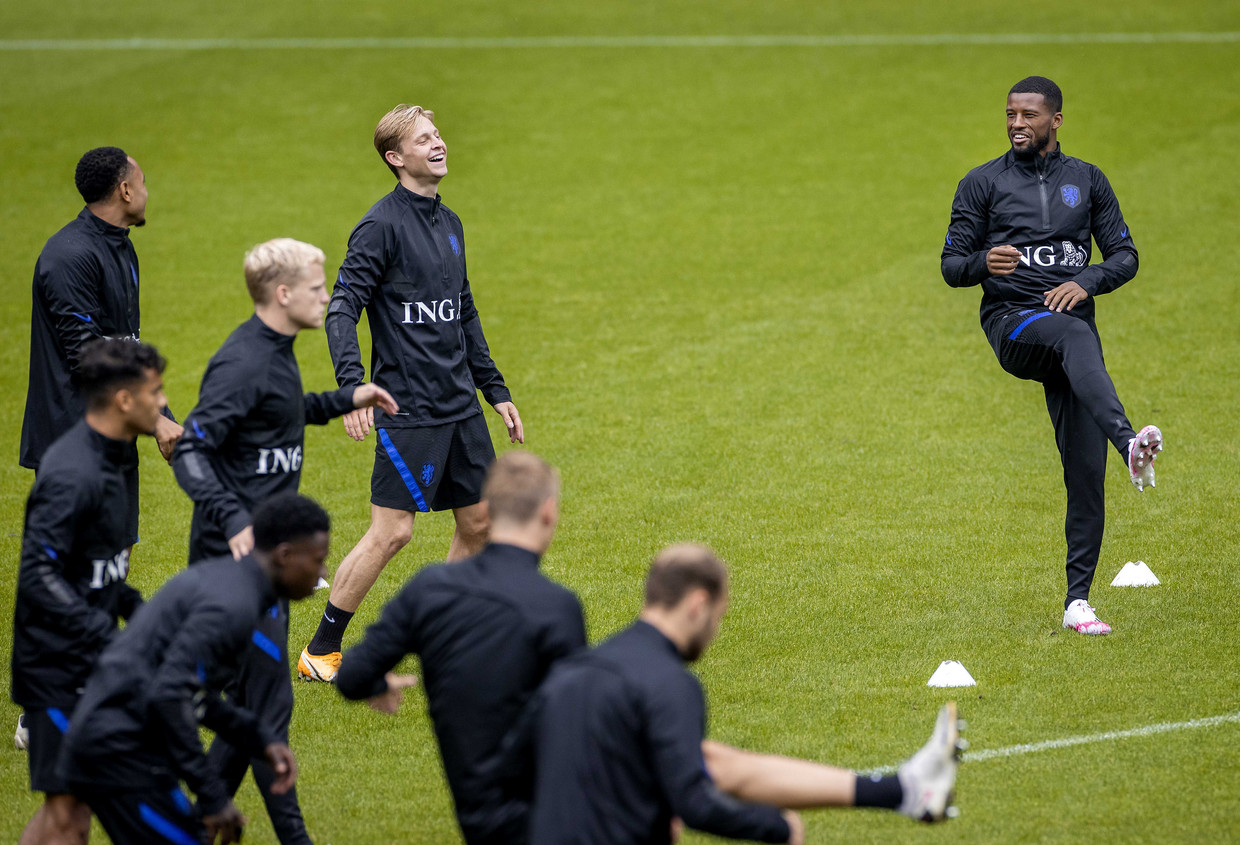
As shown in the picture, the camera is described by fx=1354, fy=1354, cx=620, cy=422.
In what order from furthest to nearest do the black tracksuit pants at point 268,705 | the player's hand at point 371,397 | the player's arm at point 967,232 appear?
the player's arm at point 967,232
the player's hand at point 371,397
the black tracksuit pants at point 268,705

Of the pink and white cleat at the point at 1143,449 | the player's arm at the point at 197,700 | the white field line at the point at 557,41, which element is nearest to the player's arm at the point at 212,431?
the player's arm at the point at 197,700

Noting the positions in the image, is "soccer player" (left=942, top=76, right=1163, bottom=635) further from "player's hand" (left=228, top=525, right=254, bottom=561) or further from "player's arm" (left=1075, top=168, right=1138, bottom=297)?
"player's hand" (left=228, top=525, right=254, bottom=561)

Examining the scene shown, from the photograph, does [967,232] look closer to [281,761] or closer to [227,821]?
[281,761]

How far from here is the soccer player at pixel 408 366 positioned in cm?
656

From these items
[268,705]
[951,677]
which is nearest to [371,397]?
[268,705]

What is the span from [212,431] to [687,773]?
2214mm

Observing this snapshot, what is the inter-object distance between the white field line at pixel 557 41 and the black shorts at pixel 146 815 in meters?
20.7

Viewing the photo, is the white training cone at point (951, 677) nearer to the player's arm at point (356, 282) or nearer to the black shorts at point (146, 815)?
the player's arm at point (356, 282)

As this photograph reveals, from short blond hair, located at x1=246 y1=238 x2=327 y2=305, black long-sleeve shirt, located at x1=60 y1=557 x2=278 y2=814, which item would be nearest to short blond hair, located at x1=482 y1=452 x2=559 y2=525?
black long-sleeve shirt, located at x1=60 y1=557 x2=278 y2=814

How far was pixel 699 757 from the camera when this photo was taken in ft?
11.2

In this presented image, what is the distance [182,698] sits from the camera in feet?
12.8

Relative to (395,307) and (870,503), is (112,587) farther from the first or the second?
(870,503)

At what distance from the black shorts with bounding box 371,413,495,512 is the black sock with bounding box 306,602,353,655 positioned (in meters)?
0.56

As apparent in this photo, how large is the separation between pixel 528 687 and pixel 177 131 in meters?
17.9
